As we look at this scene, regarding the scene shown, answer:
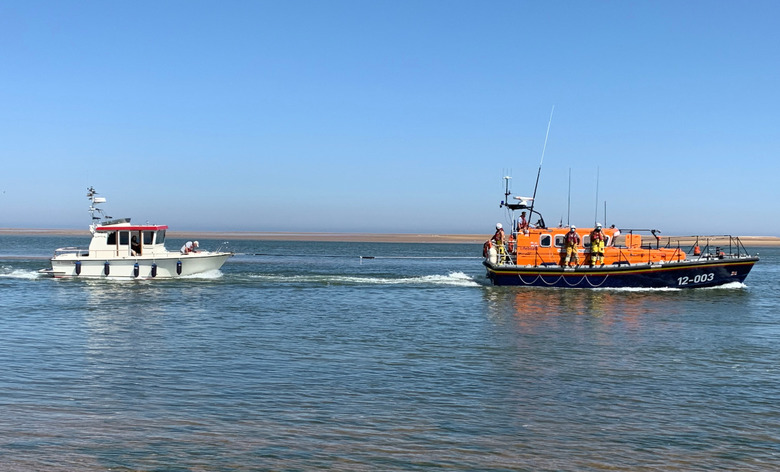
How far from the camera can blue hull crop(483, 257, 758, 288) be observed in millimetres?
26094

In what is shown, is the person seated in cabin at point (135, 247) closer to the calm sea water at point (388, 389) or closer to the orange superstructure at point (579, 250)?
the calm sea water at point (388, 389)

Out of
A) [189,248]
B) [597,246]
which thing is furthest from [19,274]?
[597,246]

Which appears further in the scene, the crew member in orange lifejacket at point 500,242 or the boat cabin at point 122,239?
the boat cabin at point 122,239

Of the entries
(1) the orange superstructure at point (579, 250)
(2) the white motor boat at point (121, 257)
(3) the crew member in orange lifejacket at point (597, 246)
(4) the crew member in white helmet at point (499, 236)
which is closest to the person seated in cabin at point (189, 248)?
(2) the white motor boat at point (121, 257)

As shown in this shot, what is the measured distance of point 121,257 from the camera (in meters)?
30.5

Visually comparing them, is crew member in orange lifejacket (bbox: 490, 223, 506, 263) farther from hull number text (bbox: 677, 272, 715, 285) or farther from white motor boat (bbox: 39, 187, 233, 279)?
white motor boat (bbox: 39, 187, 233, 279)

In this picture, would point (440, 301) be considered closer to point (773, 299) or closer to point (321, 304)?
point (321, 304)

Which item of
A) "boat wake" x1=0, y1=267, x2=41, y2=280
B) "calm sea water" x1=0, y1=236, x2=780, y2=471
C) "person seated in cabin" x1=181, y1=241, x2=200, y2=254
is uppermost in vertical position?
"person seated in cabin" x1=181, y1=241, x2=200, y2=254

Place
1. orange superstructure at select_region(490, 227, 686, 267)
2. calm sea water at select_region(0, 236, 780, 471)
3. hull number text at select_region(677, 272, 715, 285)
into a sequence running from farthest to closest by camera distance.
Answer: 1. orange superstructure at select_region(490, 227, 686, 267)
2. hull number text at select_region(677, 272, 715, 285)
3. calm sea water at select_region(0, 236, 780, 471)

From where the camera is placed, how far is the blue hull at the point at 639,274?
2609 cm

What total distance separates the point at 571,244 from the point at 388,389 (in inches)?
682

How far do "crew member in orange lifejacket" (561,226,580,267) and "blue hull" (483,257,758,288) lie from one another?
0.47 metres

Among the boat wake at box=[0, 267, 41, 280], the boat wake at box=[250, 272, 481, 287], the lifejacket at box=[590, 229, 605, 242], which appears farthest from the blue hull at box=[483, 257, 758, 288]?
the boat wake at box=[0, 267, 41, 280]

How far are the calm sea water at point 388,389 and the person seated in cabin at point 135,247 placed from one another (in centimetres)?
987
